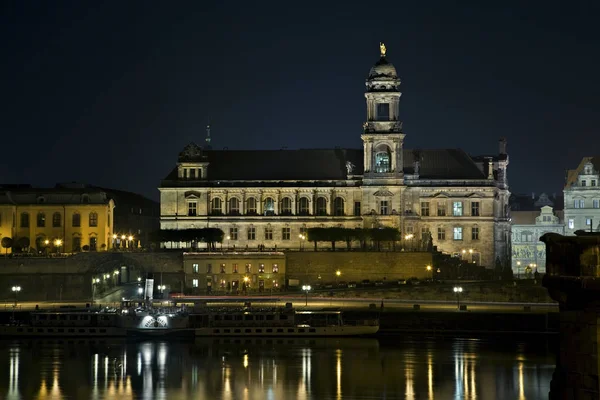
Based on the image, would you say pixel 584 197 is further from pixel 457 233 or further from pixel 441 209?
pixel 441 209

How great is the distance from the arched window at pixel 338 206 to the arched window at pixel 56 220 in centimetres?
2781

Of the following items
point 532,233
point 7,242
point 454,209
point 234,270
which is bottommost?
point 234,270

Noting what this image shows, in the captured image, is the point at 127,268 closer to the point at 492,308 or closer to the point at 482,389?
the point at 492,308

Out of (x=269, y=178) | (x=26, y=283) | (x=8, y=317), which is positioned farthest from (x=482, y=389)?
(x=269, y=178)

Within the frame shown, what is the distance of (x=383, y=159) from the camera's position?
360 ft

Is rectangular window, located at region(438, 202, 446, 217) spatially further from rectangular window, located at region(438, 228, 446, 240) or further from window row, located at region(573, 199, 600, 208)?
window row, located at region(573, 199, 600, 208)

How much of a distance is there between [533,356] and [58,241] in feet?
182

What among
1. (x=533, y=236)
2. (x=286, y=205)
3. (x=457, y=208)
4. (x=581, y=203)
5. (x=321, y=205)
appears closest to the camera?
(x=457, y=208)

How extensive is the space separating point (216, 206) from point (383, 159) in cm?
1804

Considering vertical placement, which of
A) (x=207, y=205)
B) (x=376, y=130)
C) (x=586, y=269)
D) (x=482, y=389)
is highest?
(x=376, y=130)

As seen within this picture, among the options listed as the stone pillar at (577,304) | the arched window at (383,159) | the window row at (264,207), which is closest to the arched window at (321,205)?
the window row at (264,207)

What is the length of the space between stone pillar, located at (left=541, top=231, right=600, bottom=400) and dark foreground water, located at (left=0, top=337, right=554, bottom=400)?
71.6 ft

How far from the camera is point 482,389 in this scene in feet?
184

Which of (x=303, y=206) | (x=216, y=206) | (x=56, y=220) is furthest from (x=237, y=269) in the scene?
(x=56, y=220)
